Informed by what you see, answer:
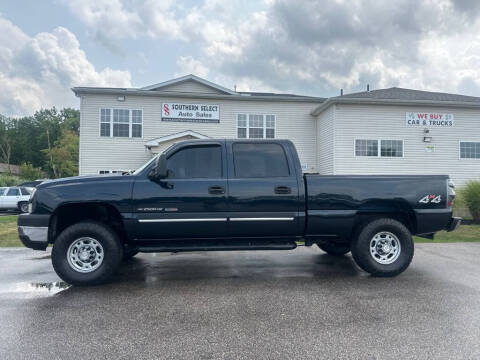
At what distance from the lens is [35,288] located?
4781 mm

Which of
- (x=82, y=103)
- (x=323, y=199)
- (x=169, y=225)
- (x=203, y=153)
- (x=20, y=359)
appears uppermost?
(x=82, y=103)

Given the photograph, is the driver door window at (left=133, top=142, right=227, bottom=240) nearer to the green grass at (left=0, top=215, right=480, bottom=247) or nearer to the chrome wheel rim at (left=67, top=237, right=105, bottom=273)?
the chrome wheel rim at (left=67, top=237, right=105, bottom=273)

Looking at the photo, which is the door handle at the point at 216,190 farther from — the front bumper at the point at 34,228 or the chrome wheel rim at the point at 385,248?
the chrome wheel rim at the point at 385,248

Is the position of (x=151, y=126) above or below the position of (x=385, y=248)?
above

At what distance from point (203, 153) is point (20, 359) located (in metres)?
3.29

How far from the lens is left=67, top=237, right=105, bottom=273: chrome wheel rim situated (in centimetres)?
486

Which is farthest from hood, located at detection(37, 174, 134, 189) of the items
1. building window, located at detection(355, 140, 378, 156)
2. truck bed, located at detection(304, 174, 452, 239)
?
building window, located at detection(355, 140, 378, 156)

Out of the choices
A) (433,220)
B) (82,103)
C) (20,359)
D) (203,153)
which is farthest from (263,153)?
(82,103)

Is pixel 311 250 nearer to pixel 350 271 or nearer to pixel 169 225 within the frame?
pixel 350 271

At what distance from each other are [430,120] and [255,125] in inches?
354

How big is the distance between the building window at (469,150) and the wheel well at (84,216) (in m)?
18.5

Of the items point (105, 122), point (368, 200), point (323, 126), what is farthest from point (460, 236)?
point (105, 122)

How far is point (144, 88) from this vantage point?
17.5m

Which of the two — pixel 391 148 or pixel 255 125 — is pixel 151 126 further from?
pixel 391 148
